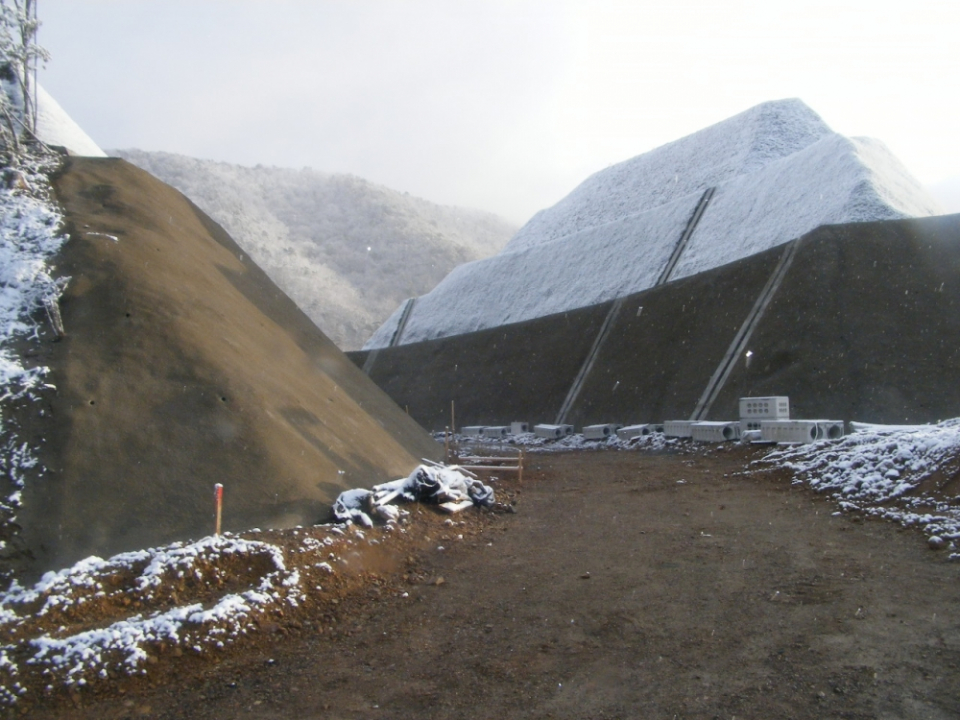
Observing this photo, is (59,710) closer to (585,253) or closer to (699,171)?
A: (585,253)

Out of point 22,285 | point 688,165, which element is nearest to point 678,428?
point 22,285

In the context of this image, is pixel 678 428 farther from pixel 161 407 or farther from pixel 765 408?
pixel 161 407

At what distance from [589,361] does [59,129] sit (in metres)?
24.6

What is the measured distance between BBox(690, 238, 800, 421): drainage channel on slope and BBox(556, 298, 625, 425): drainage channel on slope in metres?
8.40

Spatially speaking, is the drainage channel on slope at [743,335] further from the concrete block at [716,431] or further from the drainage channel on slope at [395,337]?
the drainage channel on slope at [395,337]

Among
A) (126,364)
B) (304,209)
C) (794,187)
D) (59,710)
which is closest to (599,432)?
(794,187)

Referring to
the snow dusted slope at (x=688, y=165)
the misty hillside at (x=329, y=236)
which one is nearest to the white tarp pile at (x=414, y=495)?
the snow dusted slope at (x=688, y=165)

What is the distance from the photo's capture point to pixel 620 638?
7.01 meters

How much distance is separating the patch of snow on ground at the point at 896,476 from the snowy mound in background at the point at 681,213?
15501 mm

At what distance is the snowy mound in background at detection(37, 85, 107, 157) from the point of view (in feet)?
55.9

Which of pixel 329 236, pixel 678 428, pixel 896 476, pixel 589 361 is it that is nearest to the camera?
pixel 896 476

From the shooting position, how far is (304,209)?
111375 mm

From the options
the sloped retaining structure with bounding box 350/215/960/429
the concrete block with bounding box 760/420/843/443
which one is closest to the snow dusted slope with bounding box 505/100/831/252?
the sloped retaining structure with bounding box 350/215/960/429

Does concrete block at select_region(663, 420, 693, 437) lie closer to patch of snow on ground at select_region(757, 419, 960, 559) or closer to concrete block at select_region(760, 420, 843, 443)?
concrete block at select_region(760, 420, 843, 443)
